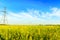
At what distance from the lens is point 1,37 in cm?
987

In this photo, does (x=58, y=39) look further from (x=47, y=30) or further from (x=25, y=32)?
(x=25, y=32)

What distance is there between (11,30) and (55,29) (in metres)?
3.23

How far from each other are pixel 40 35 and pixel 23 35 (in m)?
1.18

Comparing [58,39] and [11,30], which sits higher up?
[11,30]

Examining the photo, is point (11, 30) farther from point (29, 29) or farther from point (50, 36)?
point (50, 36)

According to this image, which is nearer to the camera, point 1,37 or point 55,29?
point 1,37

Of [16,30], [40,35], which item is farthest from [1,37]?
[40,35]

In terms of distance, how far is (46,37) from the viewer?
10289 millimetres

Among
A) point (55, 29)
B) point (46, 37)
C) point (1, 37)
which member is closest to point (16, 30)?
point (1, 37)

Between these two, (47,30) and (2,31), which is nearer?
(2,31)

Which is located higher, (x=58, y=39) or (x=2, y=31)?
(x=2, y=31)

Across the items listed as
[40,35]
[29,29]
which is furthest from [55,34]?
[29,29]

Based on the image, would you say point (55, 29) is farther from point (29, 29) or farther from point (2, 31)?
point (2, 31)

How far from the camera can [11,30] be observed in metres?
10.1
